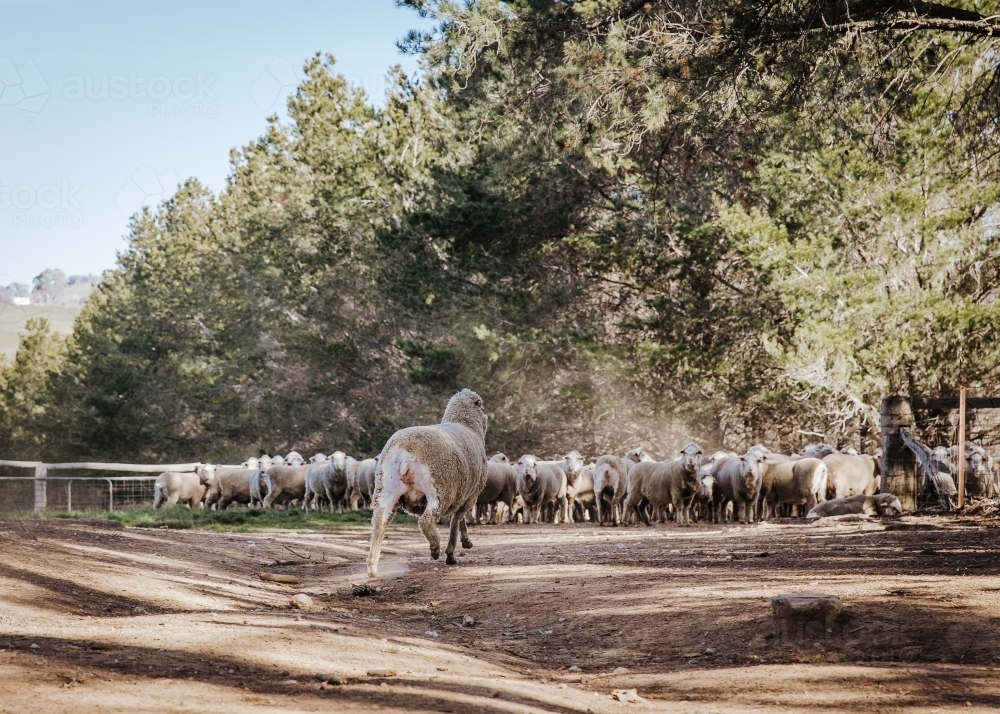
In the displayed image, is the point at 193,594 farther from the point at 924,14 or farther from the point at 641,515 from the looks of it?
the point at 641,515

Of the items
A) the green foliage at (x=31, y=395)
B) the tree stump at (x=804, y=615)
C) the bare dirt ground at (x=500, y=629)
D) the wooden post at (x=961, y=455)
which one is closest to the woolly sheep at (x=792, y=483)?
the wooden post at (x=961, y=455)

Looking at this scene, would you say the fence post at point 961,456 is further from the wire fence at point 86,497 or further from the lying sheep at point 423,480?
the wire fence at point 86,497

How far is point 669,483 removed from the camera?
21.4 meters

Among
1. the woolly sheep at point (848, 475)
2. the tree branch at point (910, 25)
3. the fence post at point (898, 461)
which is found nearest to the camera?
the tree branch at point (910, 25)

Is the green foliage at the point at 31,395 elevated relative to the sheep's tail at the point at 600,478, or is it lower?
elevated

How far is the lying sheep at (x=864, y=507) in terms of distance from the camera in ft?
57.0

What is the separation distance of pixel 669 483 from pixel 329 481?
416 inches

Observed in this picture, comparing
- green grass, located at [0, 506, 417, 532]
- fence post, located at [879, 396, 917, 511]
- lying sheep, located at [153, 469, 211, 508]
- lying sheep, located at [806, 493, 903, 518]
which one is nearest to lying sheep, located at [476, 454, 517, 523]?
green grass, located at [0, 506, 417, 532]

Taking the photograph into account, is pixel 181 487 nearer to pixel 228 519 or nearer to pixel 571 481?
pixel 228 519

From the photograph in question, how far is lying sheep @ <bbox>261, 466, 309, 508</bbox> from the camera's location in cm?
3089

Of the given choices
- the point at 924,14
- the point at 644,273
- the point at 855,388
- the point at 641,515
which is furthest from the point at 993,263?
the point at 924,14

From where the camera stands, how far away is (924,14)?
1129cm

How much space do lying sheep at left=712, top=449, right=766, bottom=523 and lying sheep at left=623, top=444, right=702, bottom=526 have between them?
0.89 metres

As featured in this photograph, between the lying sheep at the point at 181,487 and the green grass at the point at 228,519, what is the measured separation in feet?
26.5
